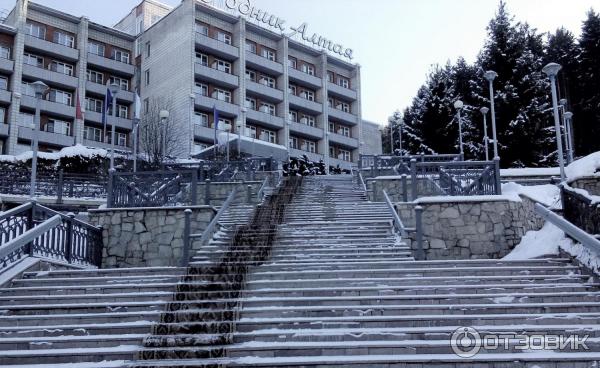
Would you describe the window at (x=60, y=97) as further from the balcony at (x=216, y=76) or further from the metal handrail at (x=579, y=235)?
the metal handrail at (x=579, y=235)

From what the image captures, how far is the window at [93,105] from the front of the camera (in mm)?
46759

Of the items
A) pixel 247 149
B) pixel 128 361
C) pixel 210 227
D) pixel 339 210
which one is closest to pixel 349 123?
pixel 247 149

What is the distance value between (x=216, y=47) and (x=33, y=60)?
46.8ft

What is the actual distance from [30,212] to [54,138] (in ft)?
114

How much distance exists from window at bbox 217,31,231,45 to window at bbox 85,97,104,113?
11493 mm

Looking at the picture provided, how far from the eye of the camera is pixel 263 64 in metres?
51.0

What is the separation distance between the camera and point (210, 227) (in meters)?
12.9

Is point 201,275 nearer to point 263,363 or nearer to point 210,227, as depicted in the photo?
point 210,227

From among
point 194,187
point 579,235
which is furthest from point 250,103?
point 579,235

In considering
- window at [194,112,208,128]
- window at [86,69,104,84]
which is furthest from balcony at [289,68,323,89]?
window at [86,69,104,84]

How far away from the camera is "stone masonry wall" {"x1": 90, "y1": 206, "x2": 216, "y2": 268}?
1414cm

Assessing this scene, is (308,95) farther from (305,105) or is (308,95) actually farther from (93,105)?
(93,105)

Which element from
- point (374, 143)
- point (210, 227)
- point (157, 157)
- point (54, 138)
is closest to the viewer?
point (210, 227)

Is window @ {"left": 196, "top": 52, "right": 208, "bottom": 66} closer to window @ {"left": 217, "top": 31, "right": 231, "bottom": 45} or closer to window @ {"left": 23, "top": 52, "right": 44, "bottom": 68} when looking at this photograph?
window @ {"left": 217, "top": 31, "right": 231, "bottom": 45}
